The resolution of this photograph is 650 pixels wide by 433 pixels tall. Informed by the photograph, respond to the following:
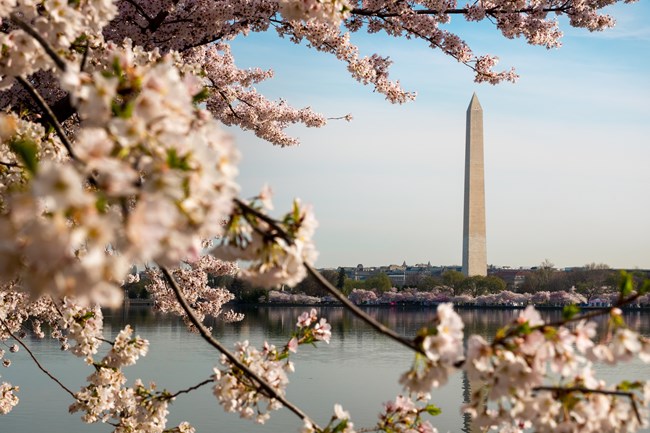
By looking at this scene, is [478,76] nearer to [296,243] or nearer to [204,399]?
[296,243]

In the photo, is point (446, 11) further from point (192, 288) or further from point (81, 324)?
point (192, 288)

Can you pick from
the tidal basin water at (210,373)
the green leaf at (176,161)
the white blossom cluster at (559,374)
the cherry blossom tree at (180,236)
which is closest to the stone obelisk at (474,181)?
the tidal basin water at (210,373)

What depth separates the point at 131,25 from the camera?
662 cm

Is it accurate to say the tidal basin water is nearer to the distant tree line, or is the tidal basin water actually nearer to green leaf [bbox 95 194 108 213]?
green leaf [bbox 95 194 108 213]

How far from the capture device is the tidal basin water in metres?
16.3

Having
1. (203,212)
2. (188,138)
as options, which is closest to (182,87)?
(188,138)

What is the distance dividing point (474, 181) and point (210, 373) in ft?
74.8

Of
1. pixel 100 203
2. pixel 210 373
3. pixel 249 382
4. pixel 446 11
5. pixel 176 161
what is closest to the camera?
pixel 100 203

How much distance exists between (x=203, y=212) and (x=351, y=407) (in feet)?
57.7

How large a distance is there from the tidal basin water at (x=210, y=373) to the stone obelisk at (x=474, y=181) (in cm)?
921

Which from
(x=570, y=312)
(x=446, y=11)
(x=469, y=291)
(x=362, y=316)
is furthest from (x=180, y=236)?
(x=469, y=291)

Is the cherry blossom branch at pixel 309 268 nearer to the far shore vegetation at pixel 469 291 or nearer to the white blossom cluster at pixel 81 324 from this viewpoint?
the white blossom cluster at pixel 81 324

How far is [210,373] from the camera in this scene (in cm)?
2116

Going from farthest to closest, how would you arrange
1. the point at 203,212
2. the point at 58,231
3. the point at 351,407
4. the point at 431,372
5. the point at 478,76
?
the point at 351,407 < the point at 478,76 < the point at 431,372 < the point at 203,212 < the point at 58,231
